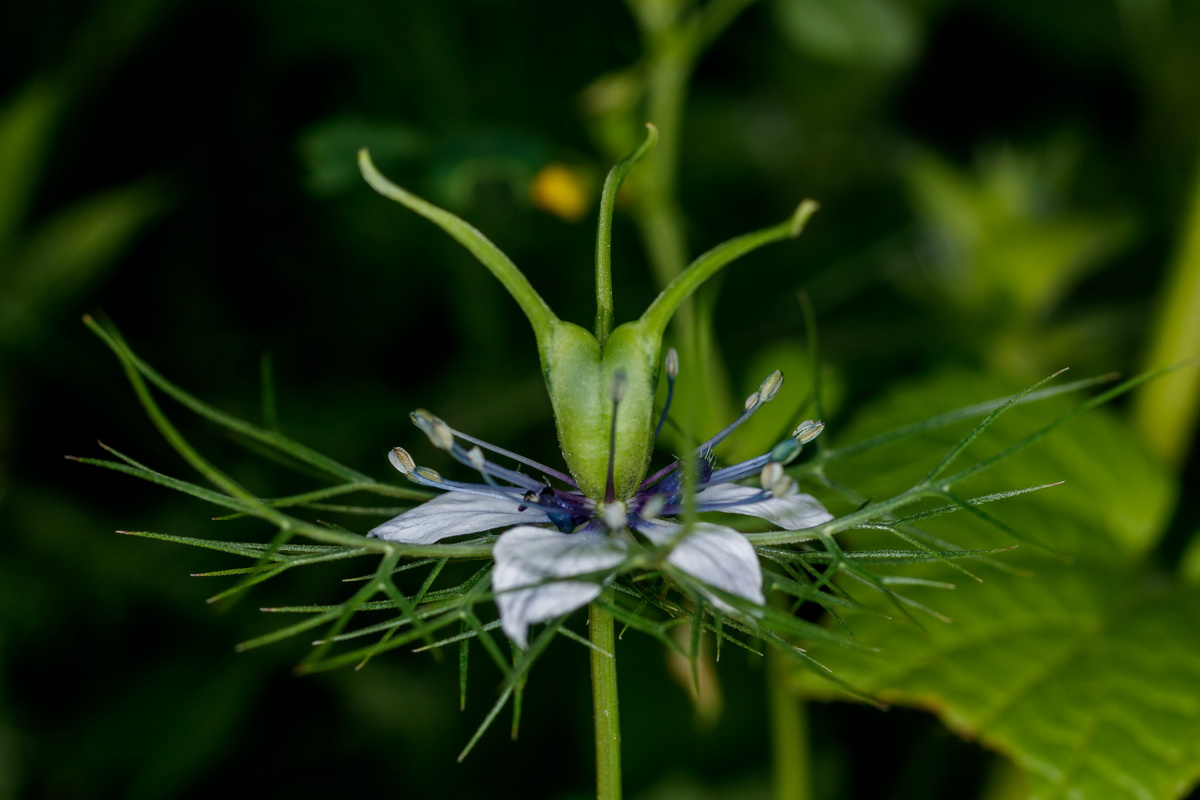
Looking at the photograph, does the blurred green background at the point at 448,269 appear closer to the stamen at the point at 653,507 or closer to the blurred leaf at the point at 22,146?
the blurred leaf at the point at 22,146

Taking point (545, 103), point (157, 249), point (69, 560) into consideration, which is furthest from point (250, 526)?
point (545, 103)

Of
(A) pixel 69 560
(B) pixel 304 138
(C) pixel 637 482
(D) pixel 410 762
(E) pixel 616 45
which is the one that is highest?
(E) pixel 616 45

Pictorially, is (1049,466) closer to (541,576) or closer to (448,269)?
(541,576)

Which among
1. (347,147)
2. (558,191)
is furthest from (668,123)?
(347,147)

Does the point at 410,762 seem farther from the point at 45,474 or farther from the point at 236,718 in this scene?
the point at 45,474

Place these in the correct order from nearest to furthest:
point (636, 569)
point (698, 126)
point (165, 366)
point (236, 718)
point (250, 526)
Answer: point (636, 569) → point (236, 718) → point (250, 526) → point (165, 366) → point (698, 126)

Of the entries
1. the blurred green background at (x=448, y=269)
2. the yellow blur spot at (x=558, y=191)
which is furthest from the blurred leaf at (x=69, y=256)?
the yellow blur spot at (x=558, y=191)

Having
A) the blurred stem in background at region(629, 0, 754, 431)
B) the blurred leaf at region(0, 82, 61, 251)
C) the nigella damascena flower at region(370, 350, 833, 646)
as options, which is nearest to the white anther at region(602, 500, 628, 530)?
the nigella damascena flower at region(370, 350, 833, 646)
